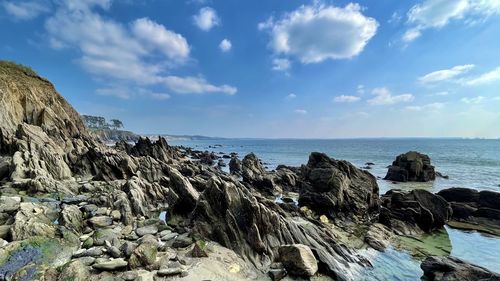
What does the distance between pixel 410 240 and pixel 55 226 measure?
2235 centimetres

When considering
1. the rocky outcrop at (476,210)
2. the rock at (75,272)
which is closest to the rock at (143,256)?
the rock at (75,272)

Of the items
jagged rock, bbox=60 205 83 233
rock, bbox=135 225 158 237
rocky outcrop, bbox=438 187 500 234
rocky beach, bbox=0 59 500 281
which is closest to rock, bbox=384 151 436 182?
rocky beach, bbox=0 59 500 281

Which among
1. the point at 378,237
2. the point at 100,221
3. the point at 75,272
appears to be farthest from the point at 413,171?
the point at 75,272

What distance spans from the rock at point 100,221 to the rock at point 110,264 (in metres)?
5.51

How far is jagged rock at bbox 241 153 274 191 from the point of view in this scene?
128 ft

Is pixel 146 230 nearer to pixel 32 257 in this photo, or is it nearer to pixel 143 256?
pixel 143 256

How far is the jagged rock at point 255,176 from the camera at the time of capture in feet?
128

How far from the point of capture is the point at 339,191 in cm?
2719

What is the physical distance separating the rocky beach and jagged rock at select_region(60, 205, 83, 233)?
75 millimetres

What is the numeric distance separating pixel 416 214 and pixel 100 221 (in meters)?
23.7

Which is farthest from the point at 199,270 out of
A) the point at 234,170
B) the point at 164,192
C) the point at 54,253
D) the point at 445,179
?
the point at 445,179

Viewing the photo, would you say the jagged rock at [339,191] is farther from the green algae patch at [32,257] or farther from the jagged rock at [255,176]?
the green algae patch at [32,257]

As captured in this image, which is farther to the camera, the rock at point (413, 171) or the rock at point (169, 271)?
the rock at point (413, 171)

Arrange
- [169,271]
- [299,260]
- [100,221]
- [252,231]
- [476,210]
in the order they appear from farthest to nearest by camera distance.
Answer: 1. [476,210]
2. [100,221]
3. [252,231]
4. [299,260]
5. [169,271]
